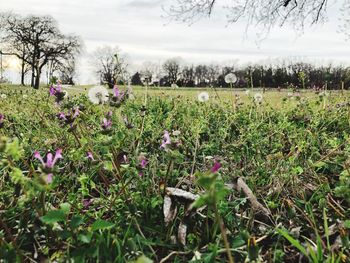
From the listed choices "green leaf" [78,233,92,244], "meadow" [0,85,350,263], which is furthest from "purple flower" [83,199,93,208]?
"green leaf" [78,233,92,244]

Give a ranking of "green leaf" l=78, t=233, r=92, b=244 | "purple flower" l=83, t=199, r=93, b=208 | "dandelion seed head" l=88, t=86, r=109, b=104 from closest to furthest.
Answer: "green leaf" l=78, t=233, r=92, b=244
"purple flower" l=83, t=199, r=93, b=208
"dandelion seed head" l=88, t=86, r=109, b=104

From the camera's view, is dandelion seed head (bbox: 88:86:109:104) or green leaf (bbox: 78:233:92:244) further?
dandelion seed head (bbox: 88:86:109:104)

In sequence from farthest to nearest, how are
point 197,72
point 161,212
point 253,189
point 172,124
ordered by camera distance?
point 197,72 < point 172,124 < point 253,189 < point 161,212

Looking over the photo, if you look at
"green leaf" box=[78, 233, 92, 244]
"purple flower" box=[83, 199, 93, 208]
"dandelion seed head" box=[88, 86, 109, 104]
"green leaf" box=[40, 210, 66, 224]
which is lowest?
"purple flower" box=[83, 199, 93, 208]

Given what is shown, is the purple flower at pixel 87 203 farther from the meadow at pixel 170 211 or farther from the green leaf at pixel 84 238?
the green leaf at pixel 84 238

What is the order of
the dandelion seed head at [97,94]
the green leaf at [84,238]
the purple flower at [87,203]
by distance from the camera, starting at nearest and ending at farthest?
the green leaf at [84,238], the purple flower at [87,203], the dandelion seed head at [97,94]

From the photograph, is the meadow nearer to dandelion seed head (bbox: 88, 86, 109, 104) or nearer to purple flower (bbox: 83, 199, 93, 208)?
purple flower (bbox: 83, 199, 93, 208)

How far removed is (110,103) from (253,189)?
2.64ft

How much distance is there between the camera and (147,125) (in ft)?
10.3

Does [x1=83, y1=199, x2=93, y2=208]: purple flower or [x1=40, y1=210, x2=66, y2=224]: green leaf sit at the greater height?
[x1=40, y1=210, x2=66, y2=224]: green leaf

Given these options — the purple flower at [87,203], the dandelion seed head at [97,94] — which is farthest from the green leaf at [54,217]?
the dandelion seed head at [97,94]

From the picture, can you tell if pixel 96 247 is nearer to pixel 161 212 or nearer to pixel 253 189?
pixel 161 212

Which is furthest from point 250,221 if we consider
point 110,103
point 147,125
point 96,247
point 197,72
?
point 197,72

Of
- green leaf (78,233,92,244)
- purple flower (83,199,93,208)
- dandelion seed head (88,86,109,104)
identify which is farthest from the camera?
dandelion seed head (88,86,109,104)
